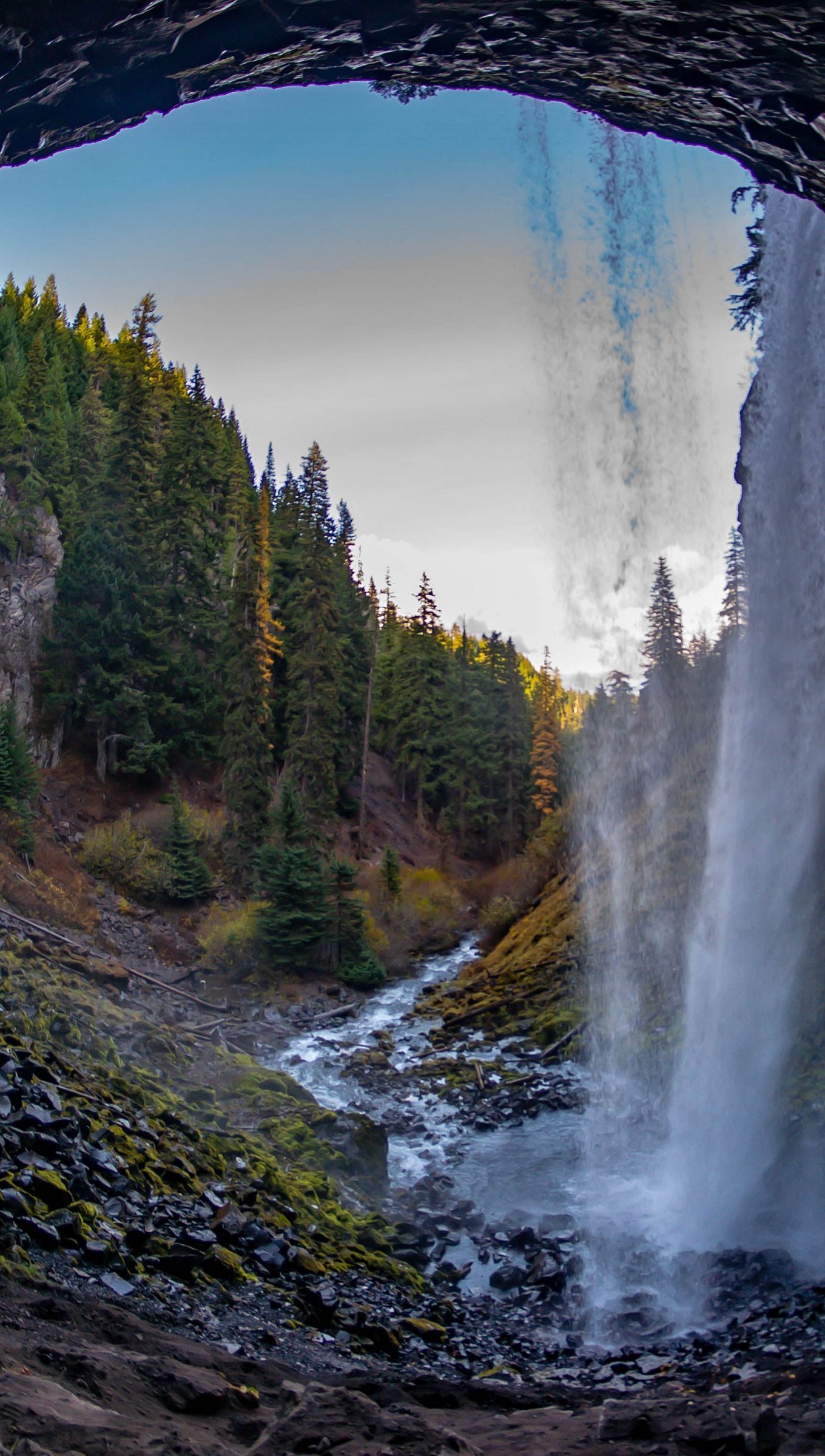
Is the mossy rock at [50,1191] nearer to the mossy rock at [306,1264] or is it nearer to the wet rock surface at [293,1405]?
the wet rock surface at [293,1405]

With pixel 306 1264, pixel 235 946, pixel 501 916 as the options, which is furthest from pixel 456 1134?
pixel 501 916

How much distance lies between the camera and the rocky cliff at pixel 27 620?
125 ft

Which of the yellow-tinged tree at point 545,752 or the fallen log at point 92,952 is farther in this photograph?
the yellow-tinged tree at point 545,752

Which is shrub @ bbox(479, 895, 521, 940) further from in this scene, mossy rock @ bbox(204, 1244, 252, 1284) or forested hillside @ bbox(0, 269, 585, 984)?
mossy rock @ bbox(204, 1244, 252, 1284)

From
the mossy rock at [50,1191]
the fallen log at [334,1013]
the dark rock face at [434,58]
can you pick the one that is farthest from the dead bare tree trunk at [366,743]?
the dark rock face at [434,58]

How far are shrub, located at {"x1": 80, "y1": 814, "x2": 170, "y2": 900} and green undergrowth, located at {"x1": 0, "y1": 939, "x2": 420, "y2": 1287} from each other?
508 inches

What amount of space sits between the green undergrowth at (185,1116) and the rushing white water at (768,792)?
469 centimetres

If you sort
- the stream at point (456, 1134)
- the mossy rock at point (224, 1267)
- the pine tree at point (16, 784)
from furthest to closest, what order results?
the pine tree at point (16, 784)
the stream at point (456, 1134)
the mossy rock at point (224, 1267)

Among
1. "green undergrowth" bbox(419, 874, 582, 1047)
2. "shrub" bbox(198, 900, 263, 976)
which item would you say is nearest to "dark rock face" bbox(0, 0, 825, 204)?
"green undergrowth" bbox(419, 874, 582, 1047)

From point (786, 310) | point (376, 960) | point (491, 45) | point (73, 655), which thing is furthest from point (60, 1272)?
point (73, 655)

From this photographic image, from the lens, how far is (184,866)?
32.2 meters

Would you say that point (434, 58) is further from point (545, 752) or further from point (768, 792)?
point (545, 752)

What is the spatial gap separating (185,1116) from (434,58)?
1249 cm

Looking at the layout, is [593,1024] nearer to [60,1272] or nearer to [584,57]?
[60,1272]
